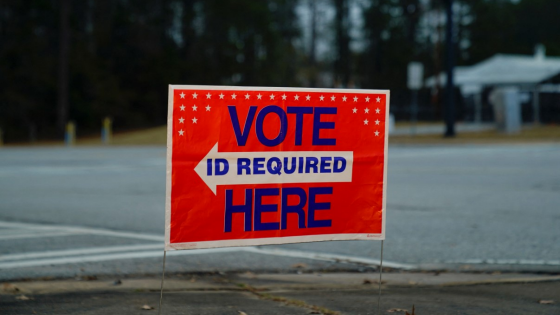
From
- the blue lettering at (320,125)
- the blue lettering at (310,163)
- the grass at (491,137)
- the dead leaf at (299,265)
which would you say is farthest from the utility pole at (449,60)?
the blue lettering at (310,163)

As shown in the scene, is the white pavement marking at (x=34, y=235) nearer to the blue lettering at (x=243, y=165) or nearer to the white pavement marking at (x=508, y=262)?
the white pavement marking at (x=508, y=262)

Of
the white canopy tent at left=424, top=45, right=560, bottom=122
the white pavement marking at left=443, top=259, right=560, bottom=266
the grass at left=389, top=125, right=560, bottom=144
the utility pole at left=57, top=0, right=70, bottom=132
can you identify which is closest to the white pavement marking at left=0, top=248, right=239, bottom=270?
the white pavement marking at left=443, top=259, right=560, bottom=266

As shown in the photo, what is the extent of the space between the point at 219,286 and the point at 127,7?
5435 cm

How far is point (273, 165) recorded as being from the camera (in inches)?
179

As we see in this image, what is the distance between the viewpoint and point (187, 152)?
4355mm

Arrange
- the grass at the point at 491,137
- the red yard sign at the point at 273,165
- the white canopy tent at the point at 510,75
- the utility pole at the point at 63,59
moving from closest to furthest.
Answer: the red yard sign at the point at 273,165, the grass at the point at 491,137, the utility pole at the point at 63,59, the white canopy tent at the point at 510,75

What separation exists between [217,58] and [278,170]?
175 ft

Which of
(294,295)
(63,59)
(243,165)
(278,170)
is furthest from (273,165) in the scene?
(63,59)

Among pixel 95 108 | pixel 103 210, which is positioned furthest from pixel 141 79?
pixel 103 210

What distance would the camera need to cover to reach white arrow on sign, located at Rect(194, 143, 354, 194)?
443 centimetres

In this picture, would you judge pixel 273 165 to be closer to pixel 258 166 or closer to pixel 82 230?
pixel 258 166

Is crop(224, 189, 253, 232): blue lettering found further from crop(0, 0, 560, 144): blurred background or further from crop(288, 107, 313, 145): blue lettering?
crop(0, 0, 560, 144): blurred background

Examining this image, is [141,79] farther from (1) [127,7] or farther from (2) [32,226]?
(2) [32,226]

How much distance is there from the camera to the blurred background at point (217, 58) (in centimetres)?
4631
